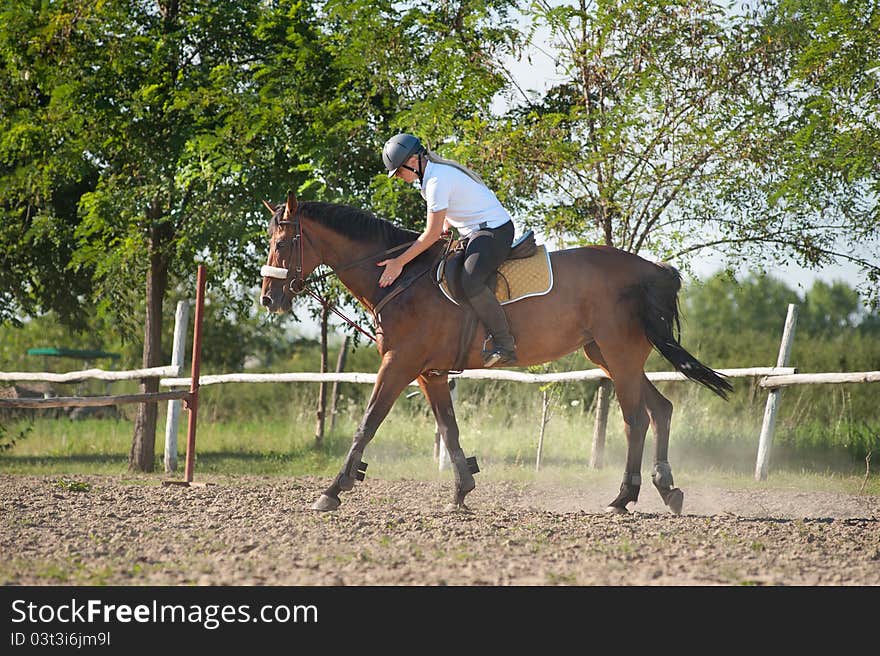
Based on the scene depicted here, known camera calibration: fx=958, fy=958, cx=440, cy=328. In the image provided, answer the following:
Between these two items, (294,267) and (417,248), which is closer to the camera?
(417,248)

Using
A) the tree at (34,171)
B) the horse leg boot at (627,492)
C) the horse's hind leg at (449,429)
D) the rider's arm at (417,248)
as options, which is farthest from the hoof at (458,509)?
the tree at (34,171)

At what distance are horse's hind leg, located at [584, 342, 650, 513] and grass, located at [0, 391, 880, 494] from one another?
2506 millimetres

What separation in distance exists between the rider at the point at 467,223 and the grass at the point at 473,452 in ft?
11.4

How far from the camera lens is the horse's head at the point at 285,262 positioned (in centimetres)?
664

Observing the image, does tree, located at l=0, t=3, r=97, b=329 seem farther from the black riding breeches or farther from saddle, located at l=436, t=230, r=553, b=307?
the black riding breeches

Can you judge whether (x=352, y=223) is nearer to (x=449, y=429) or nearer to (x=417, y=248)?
(x=417, y=248)

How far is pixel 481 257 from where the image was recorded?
648 cm

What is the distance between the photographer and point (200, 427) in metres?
15.4

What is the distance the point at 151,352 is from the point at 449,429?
6000 millimetres

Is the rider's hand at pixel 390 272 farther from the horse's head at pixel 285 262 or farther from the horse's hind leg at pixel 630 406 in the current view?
the horse's hind leg at pixel 630 406

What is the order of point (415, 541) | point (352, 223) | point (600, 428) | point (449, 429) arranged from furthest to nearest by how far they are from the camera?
point (600, 428) < point (449, 429) < point (352, 223) < point (415, 541)

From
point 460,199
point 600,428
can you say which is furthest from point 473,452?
point 460,199

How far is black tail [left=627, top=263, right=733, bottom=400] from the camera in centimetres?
684

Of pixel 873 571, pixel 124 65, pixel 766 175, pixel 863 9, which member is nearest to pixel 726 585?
pixel 873 571
